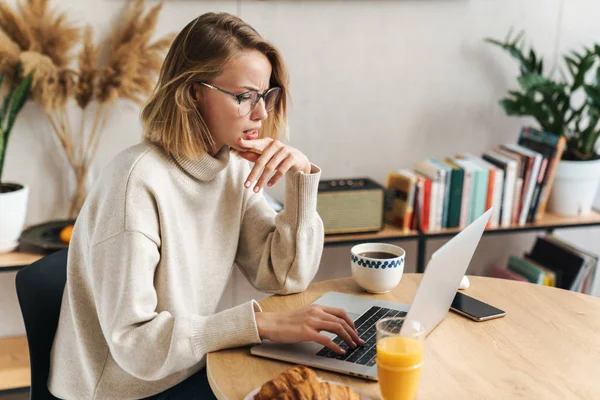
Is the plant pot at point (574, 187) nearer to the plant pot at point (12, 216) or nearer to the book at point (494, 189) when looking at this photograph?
the book at point (494, 189)

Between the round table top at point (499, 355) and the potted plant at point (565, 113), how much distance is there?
1.23 metres

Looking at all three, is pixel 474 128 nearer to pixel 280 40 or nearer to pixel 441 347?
pixel 280 40

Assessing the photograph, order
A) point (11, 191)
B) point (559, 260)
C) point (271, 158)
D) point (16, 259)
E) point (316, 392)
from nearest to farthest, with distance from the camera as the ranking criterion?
point (316, 392) < point (271, 158) < point (16, 259) < point (11, 191) < point (559, 260)

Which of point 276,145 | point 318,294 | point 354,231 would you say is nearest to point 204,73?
point 276,145

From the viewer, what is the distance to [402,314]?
1.40 metres

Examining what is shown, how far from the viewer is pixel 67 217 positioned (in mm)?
2486

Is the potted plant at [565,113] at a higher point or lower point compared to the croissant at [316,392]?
higher

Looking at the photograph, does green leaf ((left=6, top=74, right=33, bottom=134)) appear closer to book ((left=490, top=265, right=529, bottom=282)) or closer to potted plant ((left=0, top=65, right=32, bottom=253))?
potted plant ((left=0, top=65, right=32, bottom=253))

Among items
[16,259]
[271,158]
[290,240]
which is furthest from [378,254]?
[16,259]

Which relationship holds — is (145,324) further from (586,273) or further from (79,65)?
(586,273)

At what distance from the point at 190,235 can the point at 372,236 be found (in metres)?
1.10

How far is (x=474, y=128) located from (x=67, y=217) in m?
1.60

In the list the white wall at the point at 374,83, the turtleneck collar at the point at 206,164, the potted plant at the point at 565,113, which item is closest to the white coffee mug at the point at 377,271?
the turtleneck collar at the point at 206,164

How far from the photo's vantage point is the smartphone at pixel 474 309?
4.58ft
